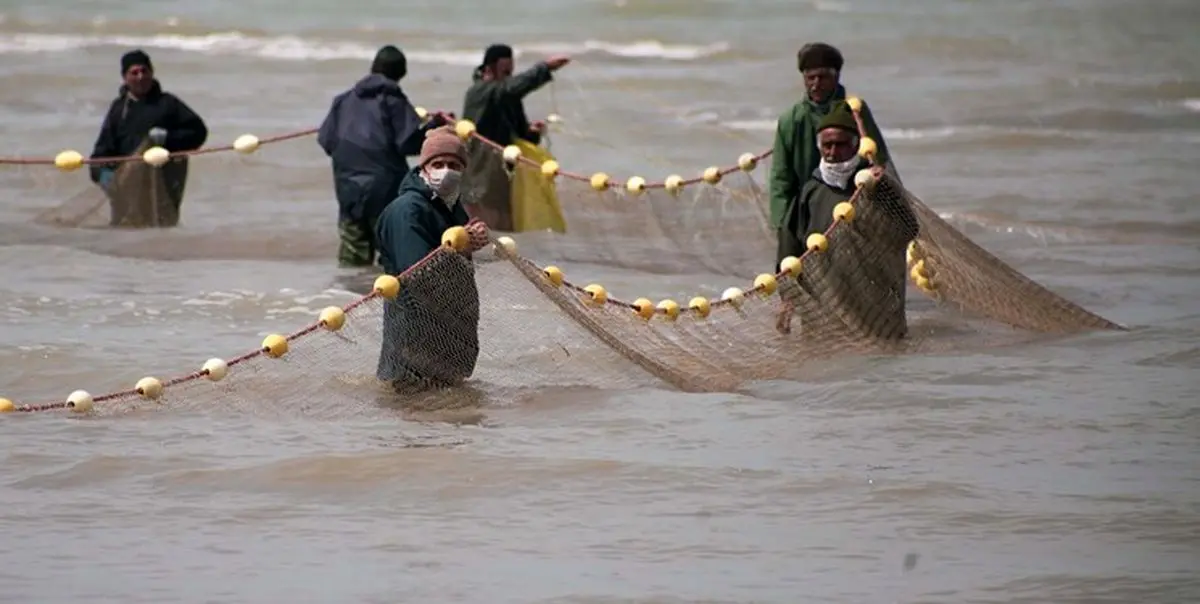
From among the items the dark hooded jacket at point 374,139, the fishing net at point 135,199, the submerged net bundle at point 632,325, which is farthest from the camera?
the fishing net at point 135,199

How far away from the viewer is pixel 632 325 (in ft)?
28.2

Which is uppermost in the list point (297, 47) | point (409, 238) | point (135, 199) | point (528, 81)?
point (528, 81)

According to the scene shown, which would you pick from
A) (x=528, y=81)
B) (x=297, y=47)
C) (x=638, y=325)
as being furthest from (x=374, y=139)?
(x=297, y=47)

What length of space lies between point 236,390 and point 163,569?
4.05 ft

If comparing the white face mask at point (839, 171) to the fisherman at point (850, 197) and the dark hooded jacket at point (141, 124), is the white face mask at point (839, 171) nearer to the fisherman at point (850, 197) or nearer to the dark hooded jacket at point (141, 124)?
the fisherman at point (850, 197)

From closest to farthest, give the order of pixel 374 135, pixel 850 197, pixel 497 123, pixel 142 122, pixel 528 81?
pixel 850 197 → pixel 374 135 → pixel 528 81 → pixel 497 123 → pixel 142 122

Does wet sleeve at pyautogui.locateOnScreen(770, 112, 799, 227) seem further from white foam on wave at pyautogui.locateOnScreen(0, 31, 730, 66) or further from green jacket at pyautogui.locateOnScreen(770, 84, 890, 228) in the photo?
white foam on wave at pyautogui.locateOnScreen(0, 31, 730, 66)

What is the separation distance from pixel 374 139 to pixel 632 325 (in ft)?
11.5

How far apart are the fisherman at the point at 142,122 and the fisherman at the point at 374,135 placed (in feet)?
5.70

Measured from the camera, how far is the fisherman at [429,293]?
7977 mm

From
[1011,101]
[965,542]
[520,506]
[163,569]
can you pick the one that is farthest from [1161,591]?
[1011,101]

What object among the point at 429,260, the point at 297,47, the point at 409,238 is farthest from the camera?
the point at 297,47

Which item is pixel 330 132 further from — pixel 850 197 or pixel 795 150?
pixel 850 197

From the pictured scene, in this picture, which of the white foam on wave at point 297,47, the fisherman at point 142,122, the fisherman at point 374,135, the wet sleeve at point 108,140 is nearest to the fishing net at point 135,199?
the fisherman at point 142,122
